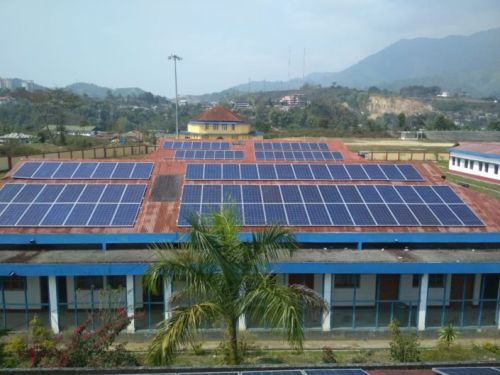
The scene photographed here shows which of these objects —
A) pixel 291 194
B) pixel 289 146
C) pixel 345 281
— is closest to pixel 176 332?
pixel 345 281

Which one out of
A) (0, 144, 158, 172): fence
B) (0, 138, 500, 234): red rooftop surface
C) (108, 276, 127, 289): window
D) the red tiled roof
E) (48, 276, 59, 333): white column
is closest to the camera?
(48, 276, 59, 333): white column

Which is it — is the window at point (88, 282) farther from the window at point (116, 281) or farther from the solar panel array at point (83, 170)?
the solar panel array at point (83, 170)

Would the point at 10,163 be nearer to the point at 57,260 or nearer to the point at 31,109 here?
the point at 57,260

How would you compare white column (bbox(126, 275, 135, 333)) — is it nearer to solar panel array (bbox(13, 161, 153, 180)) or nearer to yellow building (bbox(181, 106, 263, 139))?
solar panel array (bbox(13, 161, 153, 180))

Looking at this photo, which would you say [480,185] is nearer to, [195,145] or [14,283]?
[195,145]

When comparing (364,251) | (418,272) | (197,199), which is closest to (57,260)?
(197,199)

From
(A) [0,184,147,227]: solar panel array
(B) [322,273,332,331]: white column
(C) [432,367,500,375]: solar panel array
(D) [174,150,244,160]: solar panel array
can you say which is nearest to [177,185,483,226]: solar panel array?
(A) [0,184,147,227]: solar panel array
